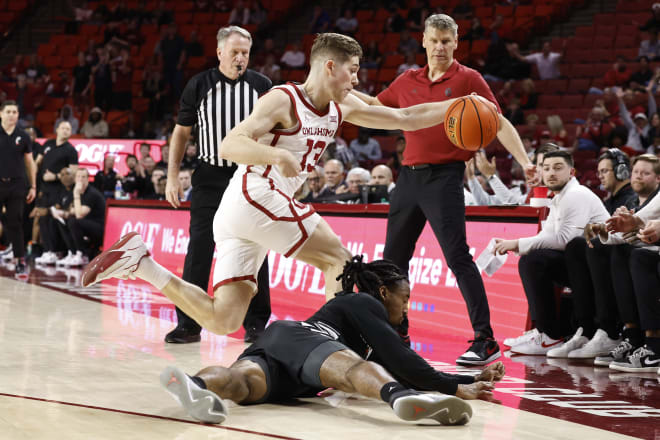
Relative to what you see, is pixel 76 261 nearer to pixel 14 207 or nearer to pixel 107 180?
pixel 14 207

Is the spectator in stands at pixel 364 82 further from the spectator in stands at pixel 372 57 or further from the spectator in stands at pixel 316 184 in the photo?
the spectator in stands at pixel 316 184

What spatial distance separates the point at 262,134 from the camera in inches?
165

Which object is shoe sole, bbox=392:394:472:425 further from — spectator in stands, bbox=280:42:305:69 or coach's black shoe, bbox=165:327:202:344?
spectator in stands, bbox=280:42:305:69

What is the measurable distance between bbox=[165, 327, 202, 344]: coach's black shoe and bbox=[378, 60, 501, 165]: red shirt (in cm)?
182

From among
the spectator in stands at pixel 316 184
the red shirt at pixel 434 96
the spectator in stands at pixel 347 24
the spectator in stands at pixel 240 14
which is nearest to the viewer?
the red shirt at pixel 434 96

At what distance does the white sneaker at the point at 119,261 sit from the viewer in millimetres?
4117

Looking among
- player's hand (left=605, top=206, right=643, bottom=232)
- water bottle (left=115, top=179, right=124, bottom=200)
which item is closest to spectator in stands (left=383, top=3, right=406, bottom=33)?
water bottle (left=115, top=179, right=124, bottom=200)

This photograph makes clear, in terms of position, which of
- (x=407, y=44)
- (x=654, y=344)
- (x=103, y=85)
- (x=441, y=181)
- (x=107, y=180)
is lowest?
(x=654, y=344)

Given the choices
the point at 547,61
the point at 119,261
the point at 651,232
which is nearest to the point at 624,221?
the point at 651,232

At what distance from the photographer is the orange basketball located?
187 inches

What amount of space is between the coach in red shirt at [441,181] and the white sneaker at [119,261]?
1.72 metres

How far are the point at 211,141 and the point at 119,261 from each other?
1.96 m

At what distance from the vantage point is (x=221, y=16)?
2009cm

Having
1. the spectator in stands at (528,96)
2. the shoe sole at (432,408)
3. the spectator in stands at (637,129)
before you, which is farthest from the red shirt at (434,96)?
the spectator in stands at (528,96)
